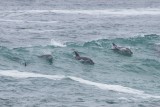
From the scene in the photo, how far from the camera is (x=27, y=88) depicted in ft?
106

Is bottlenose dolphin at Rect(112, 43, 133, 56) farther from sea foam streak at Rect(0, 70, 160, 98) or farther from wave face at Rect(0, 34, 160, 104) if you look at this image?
sea foam streak at Rect(0, 70, 160, 98)

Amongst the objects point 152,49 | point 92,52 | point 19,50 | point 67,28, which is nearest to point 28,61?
point 19,50

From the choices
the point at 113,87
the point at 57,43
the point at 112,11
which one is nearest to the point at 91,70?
the point at 113,87

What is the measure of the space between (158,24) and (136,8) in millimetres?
19958

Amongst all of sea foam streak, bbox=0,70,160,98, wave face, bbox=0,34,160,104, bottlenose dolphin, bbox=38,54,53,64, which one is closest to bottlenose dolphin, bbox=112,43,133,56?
wave face, bbox=0,34,160,104

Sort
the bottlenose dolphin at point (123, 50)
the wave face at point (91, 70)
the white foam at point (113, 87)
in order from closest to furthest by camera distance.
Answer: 1. the wave face at point (91, 70)
2. the white foam at point (113, 87)
3. the bottlenose dolphin at point (123, 50)

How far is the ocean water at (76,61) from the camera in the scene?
1216 inches

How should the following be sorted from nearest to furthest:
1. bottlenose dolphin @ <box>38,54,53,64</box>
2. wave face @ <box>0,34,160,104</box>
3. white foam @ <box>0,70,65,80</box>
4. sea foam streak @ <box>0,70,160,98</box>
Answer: wave face @ <box>0,34,160,104</box>, sea foam streak @ <box>0,70,160,98</box>, white foam @ <box>0,70,65,80</box>, bottlenose dolphin @ <box>38,54,53,64</box>

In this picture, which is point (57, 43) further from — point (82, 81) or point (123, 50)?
point (82, 81)

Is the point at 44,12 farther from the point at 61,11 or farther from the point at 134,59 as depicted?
the point at 134,59

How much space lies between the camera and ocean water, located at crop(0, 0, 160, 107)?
30875 millimetres

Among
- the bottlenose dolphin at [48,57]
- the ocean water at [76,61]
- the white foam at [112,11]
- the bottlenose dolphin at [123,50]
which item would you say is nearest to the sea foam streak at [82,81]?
the ocean water at [76,61]

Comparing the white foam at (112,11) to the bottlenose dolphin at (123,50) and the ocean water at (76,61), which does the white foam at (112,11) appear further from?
the bottlenose dolphin at (123,50)

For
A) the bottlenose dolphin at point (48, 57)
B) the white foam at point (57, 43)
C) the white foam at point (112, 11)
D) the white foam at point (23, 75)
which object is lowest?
the white foam at point (23, 75)
